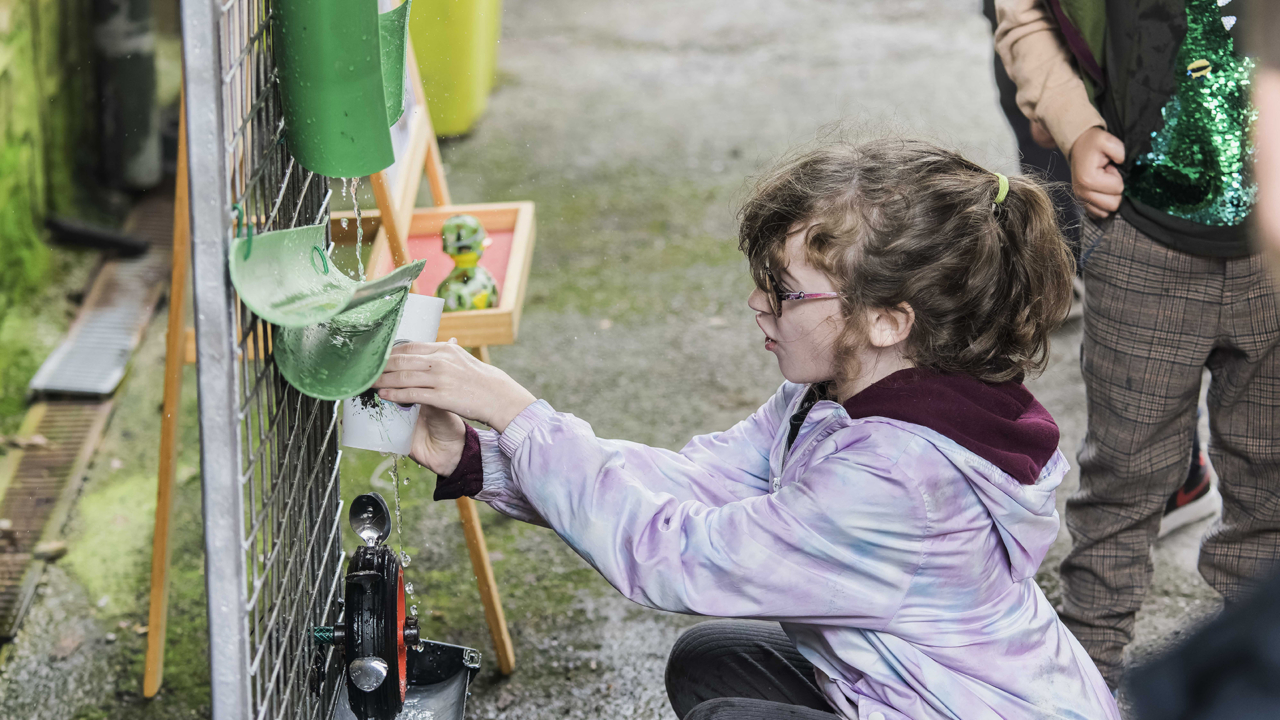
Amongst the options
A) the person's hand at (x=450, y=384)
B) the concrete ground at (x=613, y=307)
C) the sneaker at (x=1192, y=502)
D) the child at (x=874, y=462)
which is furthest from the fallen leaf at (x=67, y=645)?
the sneaker at (x=1192, y=502)

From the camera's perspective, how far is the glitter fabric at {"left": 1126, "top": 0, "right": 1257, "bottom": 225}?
6.11 feet

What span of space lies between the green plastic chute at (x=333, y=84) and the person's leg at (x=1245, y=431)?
1.43 meters

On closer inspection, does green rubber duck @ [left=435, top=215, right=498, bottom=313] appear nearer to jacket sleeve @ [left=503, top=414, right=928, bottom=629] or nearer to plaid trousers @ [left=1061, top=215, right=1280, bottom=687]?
jacket sleeve @ [left=503, top=414, right=928, bottom=629]

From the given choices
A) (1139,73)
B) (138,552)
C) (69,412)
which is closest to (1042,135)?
(1139,73)

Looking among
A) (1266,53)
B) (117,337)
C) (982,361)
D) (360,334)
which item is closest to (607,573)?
(360,334)

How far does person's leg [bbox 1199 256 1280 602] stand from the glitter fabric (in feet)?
0.36

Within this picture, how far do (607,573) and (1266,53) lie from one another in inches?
35.5

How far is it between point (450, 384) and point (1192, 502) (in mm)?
2123

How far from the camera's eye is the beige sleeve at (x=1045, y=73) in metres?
2.01

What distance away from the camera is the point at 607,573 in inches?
55.0

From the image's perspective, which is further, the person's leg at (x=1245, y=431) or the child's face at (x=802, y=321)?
the person's leg at (x=1245, y=431)

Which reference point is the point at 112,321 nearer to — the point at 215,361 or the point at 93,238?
the point at 93,238

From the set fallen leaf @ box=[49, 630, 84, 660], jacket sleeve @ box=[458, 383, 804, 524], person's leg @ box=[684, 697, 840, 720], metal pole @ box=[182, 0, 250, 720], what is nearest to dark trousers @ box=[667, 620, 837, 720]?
person's leg @ box=[684, 697, 840, 720]

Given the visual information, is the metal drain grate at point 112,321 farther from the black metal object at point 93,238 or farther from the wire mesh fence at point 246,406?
the wire mesh fence at point 246,406
